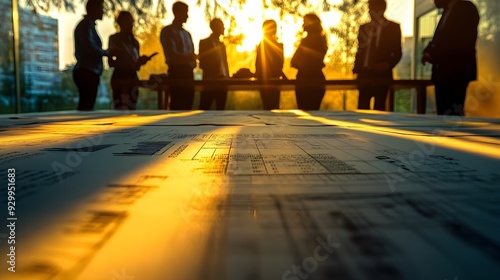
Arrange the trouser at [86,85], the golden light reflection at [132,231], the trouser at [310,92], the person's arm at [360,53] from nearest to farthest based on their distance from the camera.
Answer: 1. the golden light reflection at [132,231]
2. the trouser at [86,85]
3. the person's arm at [360,53]
4. the trouser at [310,92]

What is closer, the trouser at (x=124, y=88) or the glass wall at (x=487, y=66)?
the trouser at (x=124, y=88)

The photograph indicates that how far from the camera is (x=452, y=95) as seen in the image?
2.40 m

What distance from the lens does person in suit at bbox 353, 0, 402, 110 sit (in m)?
2.81

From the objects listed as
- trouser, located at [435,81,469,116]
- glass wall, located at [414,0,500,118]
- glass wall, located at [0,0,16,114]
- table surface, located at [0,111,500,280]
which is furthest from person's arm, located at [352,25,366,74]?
glass wall, located at [0,0,16,114]

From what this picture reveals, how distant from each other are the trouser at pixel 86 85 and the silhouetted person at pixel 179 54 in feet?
1.94

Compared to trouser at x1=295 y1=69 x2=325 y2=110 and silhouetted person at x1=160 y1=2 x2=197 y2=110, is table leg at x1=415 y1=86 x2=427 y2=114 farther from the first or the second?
silhouetted person at x1=160 y1=2 x2=197 y2=110

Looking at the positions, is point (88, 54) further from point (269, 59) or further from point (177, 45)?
point (269, 59)

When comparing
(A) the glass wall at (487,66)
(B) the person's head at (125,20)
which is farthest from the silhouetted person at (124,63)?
(A) the glass wall at (487,66)

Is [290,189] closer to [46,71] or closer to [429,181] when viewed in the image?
[429,181]

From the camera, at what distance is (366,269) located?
0.66 ft

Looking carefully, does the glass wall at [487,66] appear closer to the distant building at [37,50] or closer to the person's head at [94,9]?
the person's head at [94,9]

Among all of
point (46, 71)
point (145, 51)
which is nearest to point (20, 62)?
point (46, 71)

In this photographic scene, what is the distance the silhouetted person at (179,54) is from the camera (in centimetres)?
301

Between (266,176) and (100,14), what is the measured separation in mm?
2525
